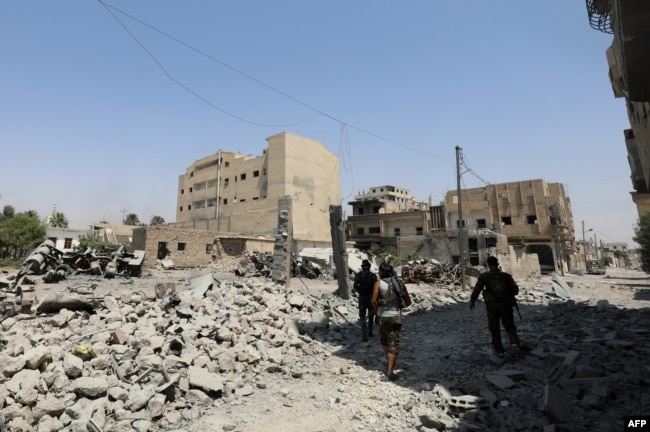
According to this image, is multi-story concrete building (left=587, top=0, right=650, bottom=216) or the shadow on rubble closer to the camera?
multi-story concrete building (left=587, top=0, right=650, bottom=216)

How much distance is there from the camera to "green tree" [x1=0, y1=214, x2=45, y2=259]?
1259 inches

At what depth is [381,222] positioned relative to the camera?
132 feet

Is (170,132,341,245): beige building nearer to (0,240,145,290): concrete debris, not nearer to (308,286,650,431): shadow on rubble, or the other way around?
(0,240,145,290): concrete debris

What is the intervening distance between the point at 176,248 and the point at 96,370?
20.9 meters

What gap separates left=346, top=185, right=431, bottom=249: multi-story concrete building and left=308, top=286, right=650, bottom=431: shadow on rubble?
3018 cm

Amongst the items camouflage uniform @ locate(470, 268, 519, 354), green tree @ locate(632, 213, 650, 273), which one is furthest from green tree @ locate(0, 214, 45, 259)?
green tree @ locate(632, 213, 650, 273)

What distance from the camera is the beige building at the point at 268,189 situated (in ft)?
131

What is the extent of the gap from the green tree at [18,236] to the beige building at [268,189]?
17.7 m

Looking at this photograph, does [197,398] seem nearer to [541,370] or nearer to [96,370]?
[96,370]

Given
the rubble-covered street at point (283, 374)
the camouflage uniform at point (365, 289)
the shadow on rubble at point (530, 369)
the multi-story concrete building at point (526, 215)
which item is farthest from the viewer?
the multi-story concrete building at point (526, 215)

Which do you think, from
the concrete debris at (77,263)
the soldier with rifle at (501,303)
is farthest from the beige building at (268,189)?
the soldier with rifle at (501,303)

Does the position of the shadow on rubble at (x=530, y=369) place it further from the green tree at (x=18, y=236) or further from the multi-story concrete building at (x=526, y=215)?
the green tree at (x=18, y=236)

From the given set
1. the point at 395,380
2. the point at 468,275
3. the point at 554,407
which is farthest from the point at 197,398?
the point at 468,275

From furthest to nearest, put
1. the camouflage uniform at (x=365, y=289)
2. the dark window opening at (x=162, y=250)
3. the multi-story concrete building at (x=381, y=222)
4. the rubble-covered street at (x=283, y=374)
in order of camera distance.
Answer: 1. the multi-story concrete building at (x=381, y=222)
2. the dark window opening at (x=162, y=250)
3. the camouflage uniform at (x=365, y=289)
4. the rubble-covered street at (x=283, y=374)
